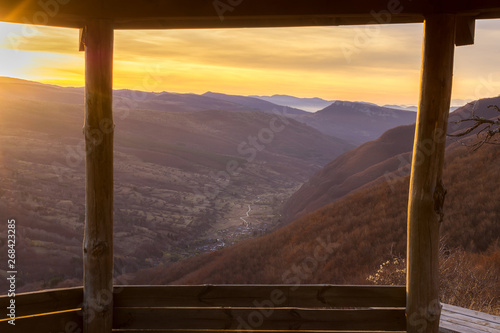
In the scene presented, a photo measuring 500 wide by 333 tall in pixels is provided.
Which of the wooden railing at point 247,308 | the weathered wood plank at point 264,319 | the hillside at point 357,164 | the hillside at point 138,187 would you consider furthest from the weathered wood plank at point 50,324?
the hillside at point 357,164

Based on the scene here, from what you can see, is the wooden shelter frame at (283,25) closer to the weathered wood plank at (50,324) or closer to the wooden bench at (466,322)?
the weathered wood plank at (50,324)

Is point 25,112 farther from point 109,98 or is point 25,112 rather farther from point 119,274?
point 109,98

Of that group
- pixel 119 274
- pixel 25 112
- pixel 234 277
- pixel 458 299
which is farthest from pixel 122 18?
pixel 25 112

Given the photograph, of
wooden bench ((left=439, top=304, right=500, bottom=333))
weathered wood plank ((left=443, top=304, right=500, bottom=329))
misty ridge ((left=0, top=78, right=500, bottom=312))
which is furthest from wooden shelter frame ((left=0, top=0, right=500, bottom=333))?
misty ridge ((left=0, top=78, right=500, bottom=312))

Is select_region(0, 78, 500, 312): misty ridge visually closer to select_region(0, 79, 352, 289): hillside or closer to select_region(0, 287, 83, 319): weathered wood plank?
select_region(0, 79, 352, 289): hillside

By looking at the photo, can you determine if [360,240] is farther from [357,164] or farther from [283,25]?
[357,164]

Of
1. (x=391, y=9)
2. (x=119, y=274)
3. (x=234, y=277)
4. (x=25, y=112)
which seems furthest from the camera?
(x=25, y=112)
